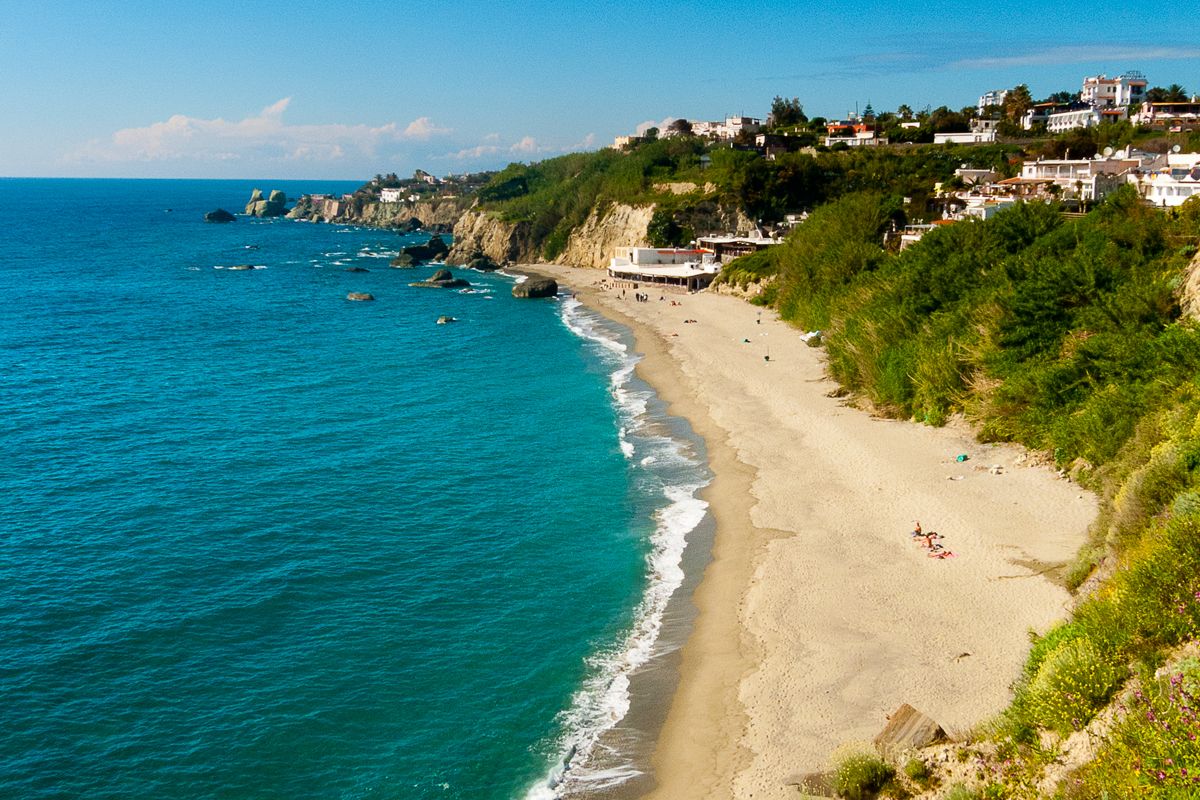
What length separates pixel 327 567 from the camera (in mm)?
28219

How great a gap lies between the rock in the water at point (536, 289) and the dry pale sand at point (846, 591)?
168 ft

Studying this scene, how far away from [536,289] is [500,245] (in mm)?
35651

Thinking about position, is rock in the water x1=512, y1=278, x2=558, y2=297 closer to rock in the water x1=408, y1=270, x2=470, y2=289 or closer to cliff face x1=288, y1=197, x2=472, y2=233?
rock in the water x1=408, y1=270, x2=470, y2=289

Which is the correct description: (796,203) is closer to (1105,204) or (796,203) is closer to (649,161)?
(649,161)

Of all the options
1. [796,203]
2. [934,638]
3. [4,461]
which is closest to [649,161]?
[796,203]

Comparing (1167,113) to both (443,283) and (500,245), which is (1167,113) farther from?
(443,283)

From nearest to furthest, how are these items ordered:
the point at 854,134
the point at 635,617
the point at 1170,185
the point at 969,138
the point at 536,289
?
the point at 635,617
the point at 1170,185
the point at 536,289
the point at 969,138
the point at 854,134

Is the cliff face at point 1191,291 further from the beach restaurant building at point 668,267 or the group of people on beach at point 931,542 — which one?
the beach restaurant building at point 668,267

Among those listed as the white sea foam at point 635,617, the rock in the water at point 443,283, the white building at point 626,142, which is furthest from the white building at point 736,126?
the white sea foam at point 635,617

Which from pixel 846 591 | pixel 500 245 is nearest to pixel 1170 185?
pixel 846 591

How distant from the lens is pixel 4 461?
3778cm

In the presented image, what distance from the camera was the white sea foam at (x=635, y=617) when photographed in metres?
18.7

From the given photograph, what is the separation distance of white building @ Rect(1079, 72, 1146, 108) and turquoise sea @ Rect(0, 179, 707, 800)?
321ft

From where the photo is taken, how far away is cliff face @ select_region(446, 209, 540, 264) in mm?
122812
